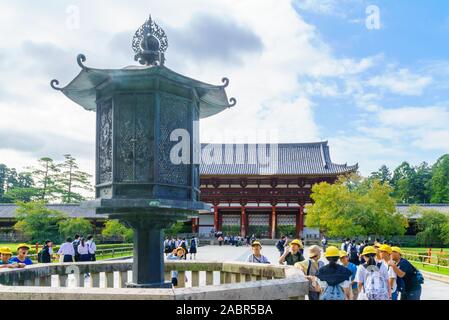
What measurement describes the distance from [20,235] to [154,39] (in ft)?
140

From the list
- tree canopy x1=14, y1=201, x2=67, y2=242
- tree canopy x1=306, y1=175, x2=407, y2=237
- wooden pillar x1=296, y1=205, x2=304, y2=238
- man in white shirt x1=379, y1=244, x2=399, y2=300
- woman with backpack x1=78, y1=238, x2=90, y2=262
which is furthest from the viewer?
wooden pillar x1=296, y1=205, x2=304, y2=238

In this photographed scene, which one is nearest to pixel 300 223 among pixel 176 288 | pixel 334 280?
pixel 334 280

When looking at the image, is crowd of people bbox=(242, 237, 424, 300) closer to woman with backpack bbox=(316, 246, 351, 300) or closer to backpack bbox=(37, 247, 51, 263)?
woman with backpack bbox=(316, 246, 351, 300)

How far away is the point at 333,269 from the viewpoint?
208 inches

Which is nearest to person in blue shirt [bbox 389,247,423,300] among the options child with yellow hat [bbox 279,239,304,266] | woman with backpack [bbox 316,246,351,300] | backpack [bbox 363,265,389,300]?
backpack [bbox 363,265,389,300]

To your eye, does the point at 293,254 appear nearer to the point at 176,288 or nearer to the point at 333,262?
the point at 333,262

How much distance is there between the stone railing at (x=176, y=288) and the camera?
13.3ft

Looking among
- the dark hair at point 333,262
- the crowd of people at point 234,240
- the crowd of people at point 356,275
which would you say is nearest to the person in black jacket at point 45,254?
the crowd of people at point 356,275

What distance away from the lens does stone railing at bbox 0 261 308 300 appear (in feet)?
13.3

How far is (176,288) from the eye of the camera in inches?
170

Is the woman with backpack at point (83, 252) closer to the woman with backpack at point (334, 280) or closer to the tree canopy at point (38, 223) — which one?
the woman with backpack at point (334, 280)

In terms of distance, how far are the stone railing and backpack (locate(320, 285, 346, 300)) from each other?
1.17ft

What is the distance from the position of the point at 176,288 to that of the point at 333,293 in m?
1.90
